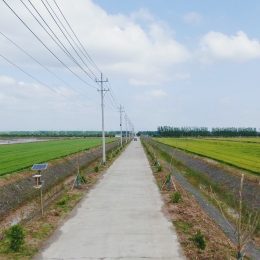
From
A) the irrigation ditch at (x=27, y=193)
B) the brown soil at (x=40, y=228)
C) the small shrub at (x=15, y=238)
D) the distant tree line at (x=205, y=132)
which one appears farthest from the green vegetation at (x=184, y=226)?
the distant tree line at (x=205, y=132)

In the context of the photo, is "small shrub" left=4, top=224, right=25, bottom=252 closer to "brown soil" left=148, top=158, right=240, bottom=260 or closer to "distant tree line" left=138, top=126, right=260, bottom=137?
"brown soil" left=148, top=158, right=240, bottom=260

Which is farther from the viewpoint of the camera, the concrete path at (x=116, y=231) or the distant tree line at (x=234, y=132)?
the distant tree line at (x=234, y=132)

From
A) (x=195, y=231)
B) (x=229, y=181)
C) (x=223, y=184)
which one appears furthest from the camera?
(x=223, y=184)

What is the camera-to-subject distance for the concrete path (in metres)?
7.72

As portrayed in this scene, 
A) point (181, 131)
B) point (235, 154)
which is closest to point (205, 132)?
point (181, 131)

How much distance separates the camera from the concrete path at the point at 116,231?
772cm

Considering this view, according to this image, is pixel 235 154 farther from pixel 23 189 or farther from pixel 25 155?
pixel 23 189

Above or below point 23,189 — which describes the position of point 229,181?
below

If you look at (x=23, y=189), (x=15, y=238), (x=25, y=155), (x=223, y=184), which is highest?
(x=25, y=155)

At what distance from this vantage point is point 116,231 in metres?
9.47

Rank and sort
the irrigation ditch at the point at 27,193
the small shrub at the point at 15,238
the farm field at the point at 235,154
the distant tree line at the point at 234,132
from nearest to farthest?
the small shrub at the point at 15,238, the irrigation ditch at the point at 27,193, the farm field at the point at 235,154, the distant tree line at the point at 234,132

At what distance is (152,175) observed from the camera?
22.6m

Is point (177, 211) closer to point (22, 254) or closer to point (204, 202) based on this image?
point (204, 202)

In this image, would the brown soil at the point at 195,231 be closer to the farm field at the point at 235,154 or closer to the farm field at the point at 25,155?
the farm field at the point at 235,154
